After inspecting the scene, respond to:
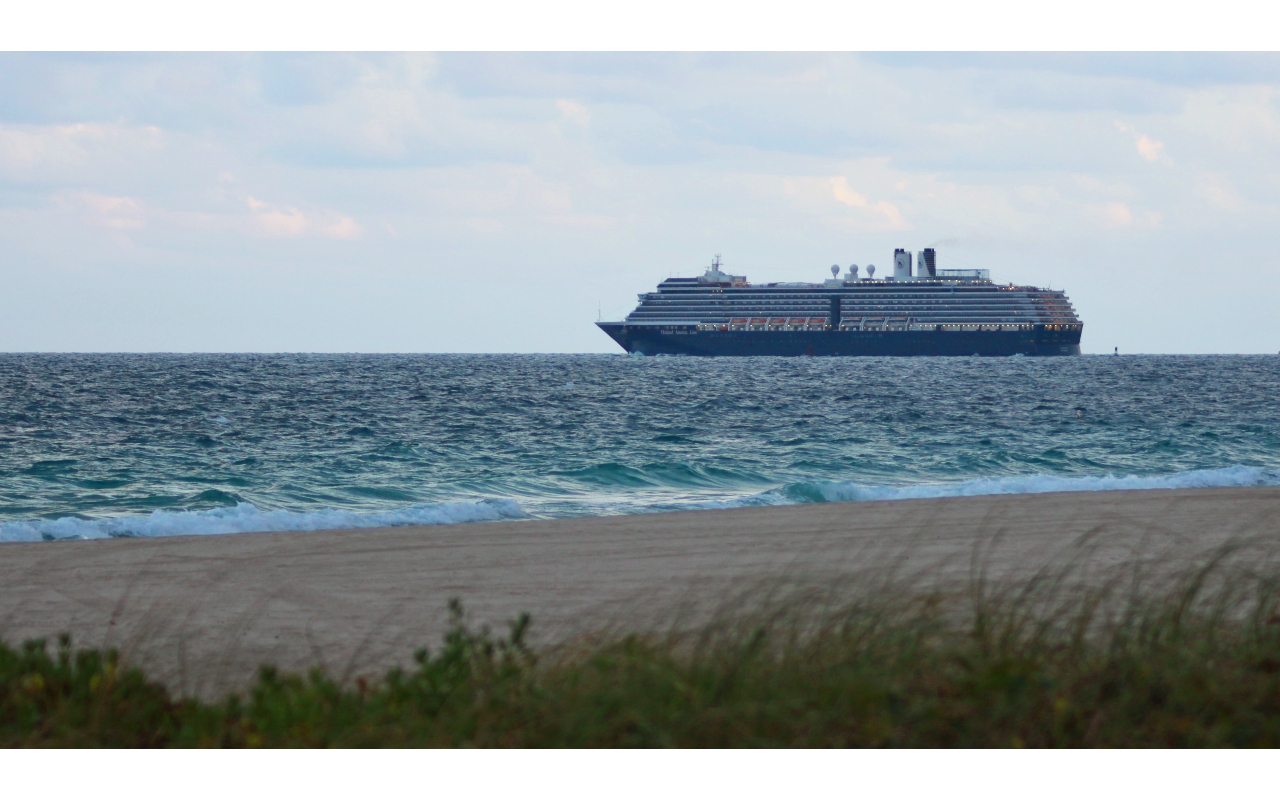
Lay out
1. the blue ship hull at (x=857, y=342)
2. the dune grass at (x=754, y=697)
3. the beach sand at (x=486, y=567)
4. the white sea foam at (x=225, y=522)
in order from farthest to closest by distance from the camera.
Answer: the blue ship hull at (x=857, y=342)
the white sea foam at (x=225, y=522)
the beach sand at (x=486, y=567)
the dune grass at (x=754, y=697)

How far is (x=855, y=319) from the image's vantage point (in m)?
108

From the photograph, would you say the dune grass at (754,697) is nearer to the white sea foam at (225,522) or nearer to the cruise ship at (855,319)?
the white sea foam at (225,522)

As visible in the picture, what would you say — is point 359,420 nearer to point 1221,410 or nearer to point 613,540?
point 613,540

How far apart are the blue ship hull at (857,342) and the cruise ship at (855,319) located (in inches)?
3.7

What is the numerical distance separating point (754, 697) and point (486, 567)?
4.91 meters

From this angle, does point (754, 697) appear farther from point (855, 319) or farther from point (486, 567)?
point (855, 319)

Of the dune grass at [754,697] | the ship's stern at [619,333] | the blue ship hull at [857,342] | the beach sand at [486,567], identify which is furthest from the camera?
the ship's stern at [619,333]

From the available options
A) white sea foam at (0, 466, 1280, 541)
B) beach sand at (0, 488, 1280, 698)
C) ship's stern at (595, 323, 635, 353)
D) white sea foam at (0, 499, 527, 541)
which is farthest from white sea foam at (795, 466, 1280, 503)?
ship's stern at (595, 323, 635, 353)

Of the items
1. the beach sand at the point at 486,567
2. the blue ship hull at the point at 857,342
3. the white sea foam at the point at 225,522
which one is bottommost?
the white sea foam at the point at 225,522

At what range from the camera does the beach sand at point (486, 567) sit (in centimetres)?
562

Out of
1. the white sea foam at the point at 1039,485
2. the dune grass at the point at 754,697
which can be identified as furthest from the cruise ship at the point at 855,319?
the dune grass at the point at 754,697

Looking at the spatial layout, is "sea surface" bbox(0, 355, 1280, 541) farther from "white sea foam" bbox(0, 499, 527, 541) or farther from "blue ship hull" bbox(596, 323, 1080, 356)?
"blue ship hull" bbox(596, 323, 1080, 356)

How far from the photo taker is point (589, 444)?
74.5ft

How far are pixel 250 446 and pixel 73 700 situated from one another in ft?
63.6
